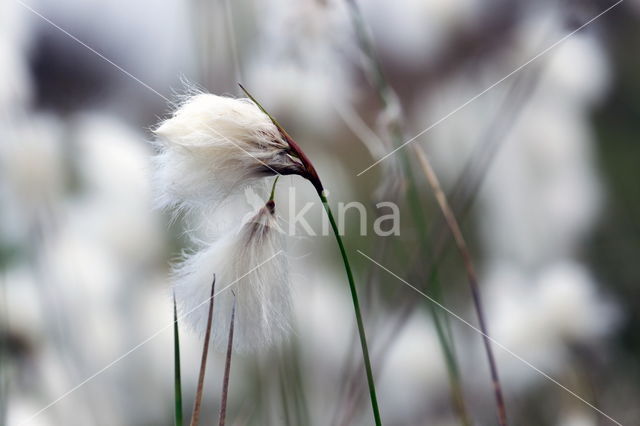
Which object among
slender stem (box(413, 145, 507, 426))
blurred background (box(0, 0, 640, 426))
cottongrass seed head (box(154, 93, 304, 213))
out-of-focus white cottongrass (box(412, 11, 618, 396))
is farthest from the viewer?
out-of-focus white cottongrass (box(412, 11, 618, 396))

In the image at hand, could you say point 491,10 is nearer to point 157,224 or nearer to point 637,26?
point 637,26

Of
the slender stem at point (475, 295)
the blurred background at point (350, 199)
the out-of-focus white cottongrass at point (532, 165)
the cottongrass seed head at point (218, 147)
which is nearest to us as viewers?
the cottongrass seed head at point (218, 147)

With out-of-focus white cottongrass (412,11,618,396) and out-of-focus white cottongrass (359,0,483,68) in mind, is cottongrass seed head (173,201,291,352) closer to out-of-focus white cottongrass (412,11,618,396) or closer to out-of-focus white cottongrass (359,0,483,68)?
out-of-focus white cottongrass (412,11,618,396)

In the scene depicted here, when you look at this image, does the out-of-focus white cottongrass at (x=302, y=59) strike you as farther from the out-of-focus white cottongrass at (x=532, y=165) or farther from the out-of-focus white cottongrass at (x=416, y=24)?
the out-of-focus white cottongrass at (x=532, y=165)

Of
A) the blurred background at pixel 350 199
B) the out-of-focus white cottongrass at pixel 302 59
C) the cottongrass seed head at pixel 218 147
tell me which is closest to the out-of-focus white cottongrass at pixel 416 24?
the blurred background at pixel 350 199

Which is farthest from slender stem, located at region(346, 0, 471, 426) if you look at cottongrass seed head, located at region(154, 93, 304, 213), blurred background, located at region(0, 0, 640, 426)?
cottongrass seed head, located at region(154, 93, 304, 213)

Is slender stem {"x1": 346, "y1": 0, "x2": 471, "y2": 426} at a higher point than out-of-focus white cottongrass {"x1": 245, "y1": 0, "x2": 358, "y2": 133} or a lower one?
lower
